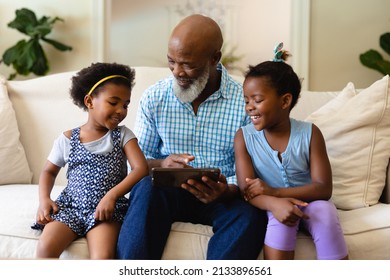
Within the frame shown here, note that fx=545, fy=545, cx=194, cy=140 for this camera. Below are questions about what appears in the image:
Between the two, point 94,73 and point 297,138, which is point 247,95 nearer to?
point 297,138

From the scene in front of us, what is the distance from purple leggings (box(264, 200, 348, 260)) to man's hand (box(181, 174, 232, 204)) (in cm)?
17

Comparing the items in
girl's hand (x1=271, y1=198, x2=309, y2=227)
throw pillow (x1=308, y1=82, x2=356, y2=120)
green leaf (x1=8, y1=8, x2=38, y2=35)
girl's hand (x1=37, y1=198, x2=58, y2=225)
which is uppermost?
green leaf (x1=8, y1=8, x2=38, y2=35)

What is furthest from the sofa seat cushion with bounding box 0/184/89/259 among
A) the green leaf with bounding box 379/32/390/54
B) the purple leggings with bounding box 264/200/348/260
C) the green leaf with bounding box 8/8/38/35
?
the green leaf with bounding box 379/32/390/54

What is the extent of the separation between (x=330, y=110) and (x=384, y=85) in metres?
0.21

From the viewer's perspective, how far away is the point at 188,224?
164 cm

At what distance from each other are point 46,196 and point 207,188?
52 centimetres

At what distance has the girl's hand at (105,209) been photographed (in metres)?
1.59

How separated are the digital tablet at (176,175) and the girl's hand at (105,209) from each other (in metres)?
0.17

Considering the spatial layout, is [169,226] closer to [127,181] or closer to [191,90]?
[127,181]

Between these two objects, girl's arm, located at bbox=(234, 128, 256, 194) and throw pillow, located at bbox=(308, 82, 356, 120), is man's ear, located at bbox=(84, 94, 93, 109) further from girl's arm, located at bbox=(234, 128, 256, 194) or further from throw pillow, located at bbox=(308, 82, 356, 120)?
throw pillow, located at bbox=(308, 82, 356, 120)

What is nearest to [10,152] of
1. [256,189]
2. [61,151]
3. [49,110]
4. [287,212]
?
[49,110]

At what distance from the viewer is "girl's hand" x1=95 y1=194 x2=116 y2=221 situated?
5.21 feet

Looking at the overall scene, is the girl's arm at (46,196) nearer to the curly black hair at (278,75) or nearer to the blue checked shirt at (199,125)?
the blue checked shirt at (199,125)

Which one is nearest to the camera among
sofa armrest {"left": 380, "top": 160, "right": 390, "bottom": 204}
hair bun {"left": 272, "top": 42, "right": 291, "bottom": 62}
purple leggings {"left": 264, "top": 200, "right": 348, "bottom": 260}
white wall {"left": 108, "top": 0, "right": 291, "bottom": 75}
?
purple leggings {"left": 264, "top": 200, "right": 348, "bottom": 260}
